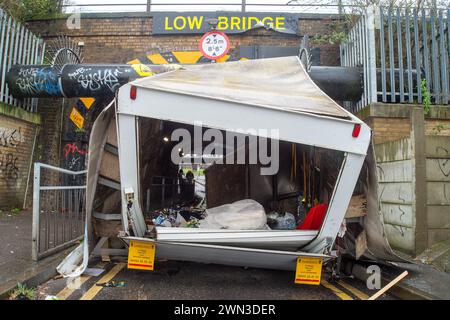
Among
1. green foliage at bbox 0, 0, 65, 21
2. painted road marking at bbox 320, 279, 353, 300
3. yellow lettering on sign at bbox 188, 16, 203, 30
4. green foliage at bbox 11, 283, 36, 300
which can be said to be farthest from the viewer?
green foliage at bbox 0, 0, 65, 21

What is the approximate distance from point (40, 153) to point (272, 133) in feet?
30.6

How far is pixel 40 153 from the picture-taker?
10625mm

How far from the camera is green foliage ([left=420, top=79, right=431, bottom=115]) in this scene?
7.20 metres

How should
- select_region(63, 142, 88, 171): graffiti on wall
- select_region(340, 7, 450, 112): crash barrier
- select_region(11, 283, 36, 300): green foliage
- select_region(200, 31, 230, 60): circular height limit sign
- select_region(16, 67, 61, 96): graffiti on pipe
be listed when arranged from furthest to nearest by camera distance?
1. select_region(63, 142, 88, 171): graffiti on wall
2. select_region(200, 31, 230, 60): circular height limit sign
3. select_region(16, 67, 61, 96): graffiti on pipe
4. select_region(340, 7, 450, 112): crash barrier
5. select_region(11, 283, 36, 300): green foliage

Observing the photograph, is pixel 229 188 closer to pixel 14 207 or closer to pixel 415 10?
pixel 415 10

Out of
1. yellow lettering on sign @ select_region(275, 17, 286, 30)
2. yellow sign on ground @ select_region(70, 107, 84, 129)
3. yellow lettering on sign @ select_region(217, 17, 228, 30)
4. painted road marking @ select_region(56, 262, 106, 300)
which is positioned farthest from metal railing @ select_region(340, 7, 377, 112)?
yellow sign on ground @ select_region(70, 107, 84, 129)

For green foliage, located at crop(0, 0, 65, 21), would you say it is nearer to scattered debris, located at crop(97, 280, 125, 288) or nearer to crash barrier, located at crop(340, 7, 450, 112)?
crash barrier, located at crop(340, 7, 450, 112)

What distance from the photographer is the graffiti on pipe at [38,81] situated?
8.71m

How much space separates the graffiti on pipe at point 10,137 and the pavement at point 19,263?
3151 millimetres

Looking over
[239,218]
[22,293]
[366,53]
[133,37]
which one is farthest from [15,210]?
[366,53]

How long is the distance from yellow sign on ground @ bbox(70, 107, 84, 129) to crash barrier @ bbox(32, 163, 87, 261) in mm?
5068

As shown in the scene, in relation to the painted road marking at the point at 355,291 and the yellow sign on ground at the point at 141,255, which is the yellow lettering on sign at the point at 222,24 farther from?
the yellow sign on ground at the point at 141,255

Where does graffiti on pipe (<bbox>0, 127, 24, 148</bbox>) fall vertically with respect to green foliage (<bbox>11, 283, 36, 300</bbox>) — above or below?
above

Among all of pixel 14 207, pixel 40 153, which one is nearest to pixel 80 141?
pixel 40 153
